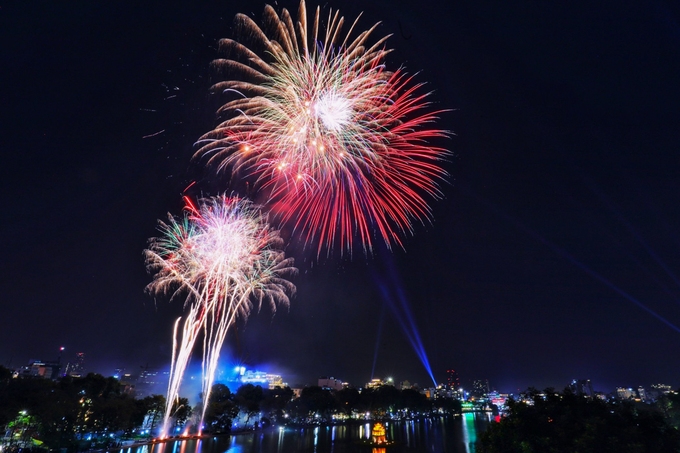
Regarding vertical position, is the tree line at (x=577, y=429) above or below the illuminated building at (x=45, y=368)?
below

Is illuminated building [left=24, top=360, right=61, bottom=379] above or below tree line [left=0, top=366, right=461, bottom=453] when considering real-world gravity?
above

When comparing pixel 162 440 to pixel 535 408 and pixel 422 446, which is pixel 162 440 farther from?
pixel 535 408

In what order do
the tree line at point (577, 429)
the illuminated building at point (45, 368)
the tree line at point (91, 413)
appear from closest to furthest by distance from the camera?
1. the tree line at point (577, 429)
2. the tree line at point (91, 413)
3. the illuminated building at point (45, 368)

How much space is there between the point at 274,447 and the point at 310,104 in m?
41.7

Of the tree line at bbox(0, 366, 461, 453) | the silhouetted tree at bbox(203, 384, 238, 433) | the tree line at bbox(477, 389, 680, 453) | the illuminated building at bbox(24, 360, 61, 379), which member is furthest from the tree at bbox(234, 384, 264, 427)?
the illuminated building at bbox(24, 360, 61, 379)

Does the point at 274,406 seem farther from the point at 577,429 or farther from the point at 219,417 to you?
the point at 577,429

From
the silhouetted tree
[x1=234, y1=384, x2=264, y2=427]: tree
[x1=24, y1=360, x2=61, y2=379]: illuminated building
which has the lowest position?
the silhouetted tree

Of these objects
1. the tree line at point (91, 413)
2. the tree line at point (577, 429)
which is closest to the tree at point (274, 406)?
the tree line at point (91, 413)

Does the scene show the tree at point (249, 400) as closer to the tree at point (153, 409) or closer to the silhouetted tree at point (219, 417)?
the silhouetted tree at point (219, 417)

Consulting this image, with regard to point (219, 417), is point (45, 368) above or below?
above

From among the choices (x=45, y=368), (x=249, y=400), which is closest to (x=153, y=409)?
(x=249, y=400)

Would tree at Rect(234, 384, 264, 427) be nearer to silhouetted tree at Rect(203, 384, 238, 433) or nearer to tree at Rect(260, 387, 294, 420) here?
tree at Rect(260, 387, 294, 420)

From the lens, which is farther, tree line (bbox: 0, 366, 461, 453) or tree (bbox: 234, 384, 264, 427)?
tree (bbox: 234, 384, 264, 427)

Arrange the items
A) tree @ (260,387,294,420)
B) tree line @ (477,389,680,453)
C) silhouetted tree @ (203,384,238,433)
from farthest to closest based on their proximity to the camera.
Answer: tree @ (260,387,294,420) → silhouetted tree @ (203,384,238,433) → tree line @ (477,389,680,453)
